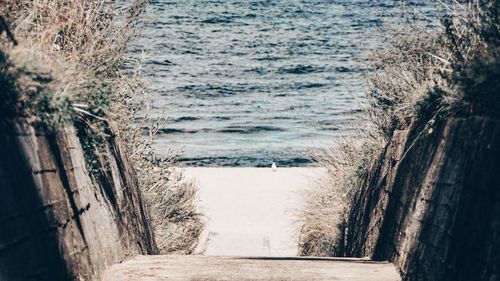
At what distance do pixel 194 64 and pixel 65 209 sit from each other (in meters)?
37.4

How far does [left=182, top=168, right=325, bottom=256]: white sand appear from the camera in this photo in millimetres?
14875

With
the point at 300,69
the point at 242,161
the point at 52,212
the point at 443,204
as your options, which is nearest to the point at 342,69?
the point at 300,69

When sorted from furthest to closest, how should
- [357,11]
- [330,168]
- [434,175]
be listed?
[357,11] < [330,168] < [434,175]

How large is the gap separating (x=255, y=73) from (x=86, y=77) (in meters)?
36.5

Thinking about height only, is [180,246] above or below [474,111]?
below

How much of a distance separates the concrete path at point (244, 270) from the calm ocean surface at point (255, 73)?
2001cm

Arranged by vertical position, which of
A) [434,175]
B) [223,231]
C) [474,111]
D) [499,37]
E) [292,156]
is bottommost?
[292,156]

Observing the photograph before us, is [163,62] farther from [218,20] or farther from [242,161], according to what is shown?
[242,161]

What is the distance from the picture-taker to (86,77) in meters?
6.48

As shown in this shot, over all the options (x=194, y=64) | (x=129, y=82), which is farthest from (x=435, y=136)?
(x=194, y=64)

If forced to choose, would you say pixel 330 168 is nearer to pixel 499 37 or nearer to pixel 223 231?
pixel 223 231

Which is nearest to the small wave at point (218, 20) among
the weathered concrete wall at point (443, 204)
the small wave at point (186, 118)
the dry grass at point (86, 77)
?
the small wave at point (186, 118)

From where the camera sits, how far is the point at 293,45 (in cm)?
4534

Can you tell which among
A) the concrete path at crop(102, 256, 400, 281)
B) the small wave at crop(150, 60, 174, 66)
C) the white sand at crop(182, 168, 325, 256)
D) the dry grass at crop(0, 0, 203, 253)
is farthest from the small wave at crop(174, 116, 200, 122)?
the concrete path at crop(102, 256, 400, 281)
